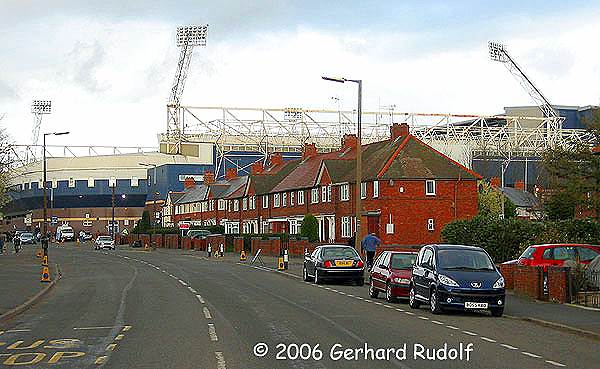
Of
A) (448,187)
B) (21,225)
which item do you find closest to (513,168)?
(448,187)

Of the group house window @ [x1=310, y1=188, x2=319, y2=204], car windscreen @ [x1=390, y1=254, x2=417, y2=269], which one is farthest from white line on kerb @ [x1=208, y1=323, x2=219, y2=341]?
house window @ [x1=310, y1=188, x2=319, y2=204]

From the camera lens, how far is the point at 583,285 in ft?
79.6

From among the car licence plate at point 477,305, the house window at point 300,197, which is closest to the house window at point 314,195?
the house window at point 300,197

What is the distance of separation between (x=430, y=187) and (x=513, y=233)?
92.1 ft

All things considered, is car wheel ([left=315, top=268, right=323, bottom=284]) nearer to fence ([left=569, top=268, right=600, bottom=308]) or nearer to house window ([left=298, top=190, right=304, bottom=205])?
fence ([left=569, top=268, right=600, bottom=308])

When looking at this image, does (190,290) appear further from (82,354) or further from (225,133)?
(225,133)

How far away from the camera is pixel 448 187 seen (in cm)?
Result: 6359

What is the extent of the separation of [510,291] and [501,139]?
8856cm

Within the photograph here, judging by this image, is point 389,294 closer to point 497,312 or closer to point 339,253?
point 497,312

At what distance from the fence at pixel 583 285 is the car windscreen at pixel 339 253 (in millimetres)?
10880

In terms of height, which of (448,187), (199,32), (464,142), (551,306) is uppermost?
(199,32)

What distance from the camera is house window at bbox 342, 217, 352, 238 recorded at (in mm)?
65938

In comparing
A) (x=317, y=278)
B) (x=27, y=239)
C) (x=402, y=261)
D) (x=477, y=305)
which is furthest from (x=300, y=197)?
(x=477, y=305)

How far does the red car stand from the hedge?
788 cm
